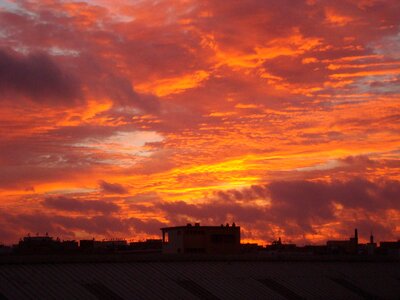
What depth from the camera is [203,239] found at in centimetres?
15150

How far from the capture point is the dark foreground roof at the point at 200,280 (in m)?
61.1

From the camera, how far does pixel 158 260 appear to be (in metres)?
77.9

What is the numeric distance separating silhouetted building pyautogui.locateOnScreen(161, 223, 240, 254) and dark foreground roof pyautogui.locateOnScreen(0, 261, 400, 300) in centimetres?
5650

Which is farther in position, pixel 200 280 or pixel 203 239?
pixel 203 239

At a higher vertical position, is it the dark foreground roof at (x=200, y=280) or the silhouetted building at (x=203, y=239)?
the silhouetted building at (x=203, y=239)

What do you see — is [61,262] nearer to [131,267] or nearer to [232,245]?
[131,267]

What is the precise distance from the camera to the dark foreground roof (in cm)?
6109

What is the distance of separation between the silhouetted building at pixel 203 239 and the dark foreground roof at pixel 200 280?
2224 inches

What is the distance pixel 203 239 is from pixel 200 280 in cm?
7793

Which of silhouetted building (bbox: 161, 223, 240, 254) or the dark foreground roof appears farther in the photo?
silhouetted building (bbox: 161, 223, 240, 254)

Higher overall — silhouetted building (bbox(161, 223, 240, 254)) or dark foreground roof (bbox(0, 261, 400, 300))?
silhouetted building (bbox(161, 223, 240, 254))

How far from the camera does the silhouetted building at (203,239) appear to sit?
495ft

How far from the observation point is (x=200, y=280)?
7381cm

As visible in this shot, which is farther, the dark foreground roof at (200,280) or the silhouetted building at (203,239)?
the silhouetted building at (203,239)
